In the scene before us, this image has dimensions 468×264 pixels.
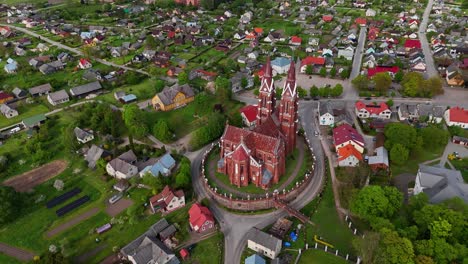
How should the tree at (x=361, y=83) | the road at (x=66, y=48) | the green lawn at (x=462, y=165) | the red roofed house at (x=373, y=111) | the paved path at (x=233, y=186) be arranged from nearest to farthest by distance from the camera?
the paved path at (x=233, y=186) → the green lawn at (x=462, y=165) → the red roofed house at (x=373, y=111) → the tree at (x=361, y=83) → the road at (x=66, y=48)

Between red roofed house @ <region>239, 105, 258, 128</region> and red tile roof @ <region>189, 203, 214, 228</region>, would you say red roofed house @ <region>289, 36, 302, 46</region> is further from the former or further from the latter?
red tile roof @ <region>189, 203, 214, 228</region>

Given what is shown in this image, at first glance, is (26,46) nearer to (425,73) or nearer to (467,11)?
(425,73)

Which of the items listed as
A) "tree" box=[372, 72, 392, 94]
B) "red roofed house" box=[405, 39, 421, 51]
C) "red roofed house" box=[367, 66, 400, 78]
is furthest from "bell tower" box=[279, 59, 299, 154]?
"red roofed house" box=[405, 39, 421, 51]

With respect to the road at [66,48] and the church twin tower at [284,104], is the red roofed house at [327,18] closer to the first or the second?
the road at [66,48]

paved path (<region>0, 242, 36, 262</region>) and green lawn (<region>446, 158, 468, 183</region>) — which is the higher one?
green lawn (<region>446, 158, 468, 183</region>)

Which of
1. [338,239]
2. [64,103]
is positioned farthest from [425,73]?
[64,103]

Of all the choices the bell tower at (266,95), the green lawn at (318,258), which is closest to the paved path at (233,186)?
the bell tower at (266,95)
